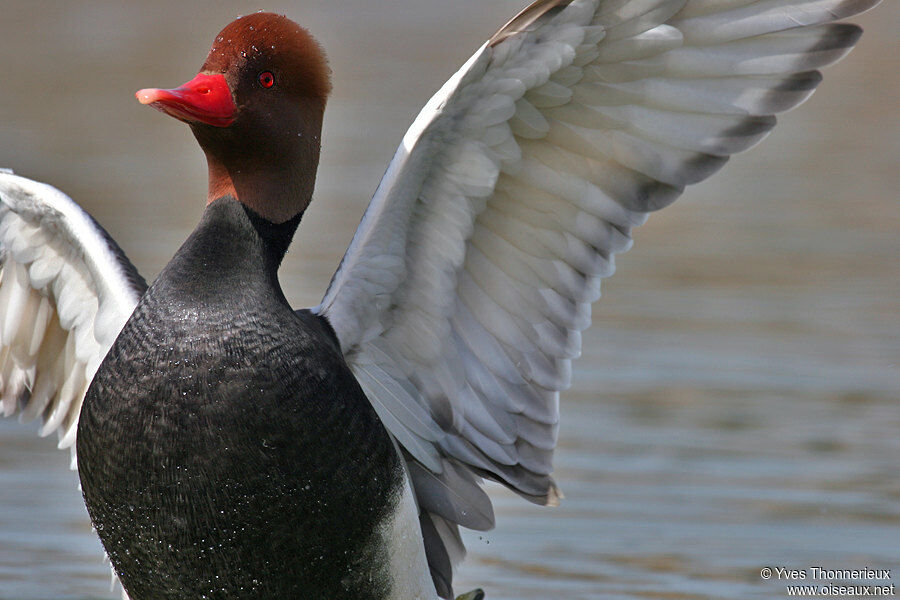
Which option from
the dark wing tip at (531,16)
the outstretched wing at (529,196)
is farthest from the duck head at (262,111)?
the dark wing tip at (531,16)

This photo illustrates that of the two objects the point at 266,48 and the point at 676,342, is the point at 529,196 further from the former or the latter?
the point at 676,342

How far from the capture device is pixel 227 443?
4398mm

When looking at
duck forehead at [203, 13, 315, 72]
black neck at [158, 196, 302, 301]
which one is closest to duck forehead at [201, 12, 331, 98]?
duck forehead at [203, 13, 315, 72]

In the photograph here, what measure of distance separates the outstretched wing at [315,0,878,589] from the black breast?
0.39 metres

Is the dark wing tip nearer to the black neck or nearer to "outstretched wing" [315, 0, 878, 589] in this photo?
"outstretched wing" [315, 0, 878, 589]

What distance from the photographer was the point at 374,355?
5.03 metres

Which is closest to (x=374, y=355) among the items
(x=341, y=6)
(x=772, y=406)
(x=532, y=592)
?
(x=532, y=592)

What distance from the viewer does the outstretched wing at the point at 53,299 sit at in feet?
17.3

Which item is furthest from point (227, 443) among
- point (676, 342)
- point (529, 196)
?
point (676, 342)

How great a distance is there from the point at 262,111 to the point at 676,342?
17.7 ft

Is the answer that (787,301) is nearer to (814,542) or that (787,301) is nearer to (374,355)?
(814,542)

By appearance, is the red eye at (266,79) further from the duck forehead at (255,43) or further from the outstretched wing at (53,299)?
the outstretched wing at (53,299)

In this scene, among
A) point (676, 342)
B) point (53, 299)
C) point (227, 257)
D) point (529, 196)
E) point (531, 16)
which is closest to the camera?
Result: point (531, 16)

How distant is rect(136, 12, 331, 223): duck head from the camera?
4594mm
